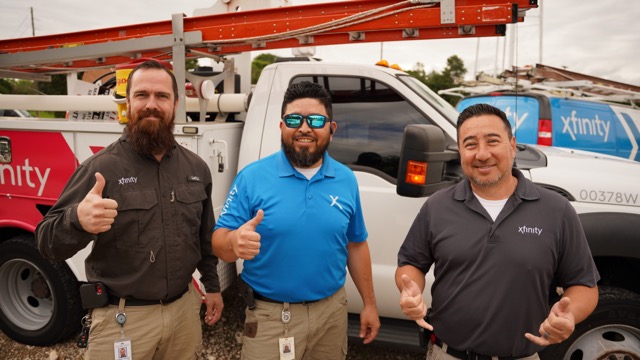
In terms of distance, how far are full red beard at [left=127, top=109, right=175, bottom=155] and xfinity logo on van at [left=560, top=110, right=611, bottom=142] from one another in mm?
6575

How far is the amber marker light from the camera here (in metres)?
2.15

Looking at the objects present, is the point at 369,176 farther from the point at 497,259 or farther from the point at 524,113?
the point at 524,113

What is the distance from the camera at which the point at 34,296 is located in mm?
3391

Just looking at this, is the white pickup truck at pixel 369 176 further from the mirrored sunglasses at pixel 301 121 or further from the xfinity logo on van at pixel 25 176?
the mirrored sunglasses at pixel 301 121

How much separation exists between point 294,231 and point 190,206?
0.49 m

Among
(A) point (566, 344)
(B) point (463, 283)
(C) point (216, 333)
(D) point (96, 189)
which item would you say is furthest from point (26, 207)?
(A) point (566, 344)

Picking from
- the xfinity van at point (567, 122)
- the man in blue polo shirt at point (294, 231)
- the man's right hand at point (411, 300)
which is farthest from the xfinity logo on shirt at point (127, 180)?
the xfinity van at point (567, 122)

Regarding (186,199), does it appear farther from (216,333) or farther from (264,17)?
(216,333)

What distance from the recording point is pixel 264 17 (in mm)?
2992

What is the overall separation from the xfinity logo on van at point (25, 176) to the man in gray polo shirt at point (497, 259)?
256 centimetres

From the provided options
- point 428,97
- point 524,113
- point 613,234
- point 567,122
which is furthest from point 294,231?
point 567,122

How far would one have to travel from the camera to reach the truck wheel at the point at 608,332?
245 centimetres

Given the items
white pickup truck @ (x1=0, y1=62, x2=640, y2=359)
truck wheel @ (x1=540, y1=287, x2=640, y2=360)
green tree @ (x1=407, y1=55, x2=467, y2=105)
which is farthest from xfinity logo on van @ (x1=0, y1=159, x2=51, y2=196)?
green tree @ (x1=407, y1=55, x2=467, y2=105)

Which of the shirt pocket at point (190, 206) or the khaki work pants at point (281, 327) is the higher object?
the shirt pocket at point (190, 206)
